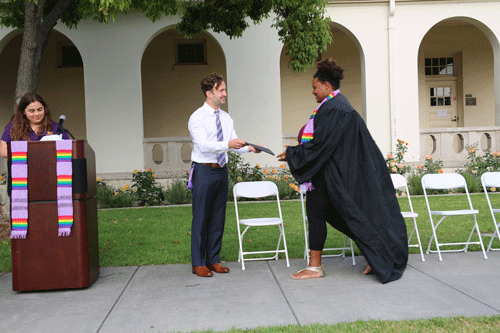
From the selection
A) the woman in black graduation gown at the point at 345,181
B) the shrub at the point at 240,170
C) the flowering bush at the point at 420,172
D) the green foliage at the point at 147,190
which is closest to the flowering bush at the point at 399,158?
the flowering bush at the point at 420,172

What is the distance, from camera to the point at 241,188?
581cm

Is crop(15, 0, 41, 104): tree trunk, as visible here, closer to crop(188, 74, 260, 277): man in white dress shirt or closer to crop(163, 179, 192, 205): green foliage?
crop(163, 179, 192, 205): green foliage

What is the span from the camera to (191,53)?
1491 centimetres

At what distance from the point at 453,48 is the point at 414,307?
14.0 metres

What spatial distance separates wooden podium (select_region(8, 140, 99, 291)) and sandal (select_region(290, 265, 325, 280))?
2092 millimetres

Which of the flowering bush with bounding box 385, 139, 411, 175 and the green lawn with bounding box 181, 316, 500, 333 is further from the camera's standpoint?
the flowering bush with bounding box 385, 139, 411, 175

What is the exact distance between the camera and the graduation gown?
4660 millimetres

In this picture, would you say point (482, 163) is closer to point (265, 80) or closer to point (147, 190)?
A: point (265, 80)

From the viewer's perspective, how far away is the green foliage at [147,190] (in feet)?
35.4

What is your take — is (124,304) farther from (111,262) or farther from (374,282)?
(374,282)

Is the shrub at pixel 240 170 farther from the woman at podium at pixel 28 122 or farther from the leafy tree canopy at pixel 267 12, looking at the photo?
the woman at podium at pixel 28 122

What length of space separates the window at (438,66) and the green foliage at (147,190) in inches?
402

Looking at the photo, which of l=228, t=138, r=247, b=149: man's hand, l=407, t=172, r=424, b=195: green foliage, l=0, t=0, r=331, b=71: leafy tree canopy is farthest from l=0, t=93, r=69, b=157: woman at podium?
l=407, t=172, r=424, b=195: green foliage

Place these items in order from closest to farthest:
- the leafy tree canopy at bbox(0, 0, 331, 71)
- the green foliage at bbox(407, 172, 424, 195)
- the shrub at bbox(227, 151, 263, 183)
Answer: the leafy tree canopy at bbox(0, 0, 331, 71), the shrub at bbox(227, 151, 263, 183), the green foliage at bbox(407, 172, 424, 195)
